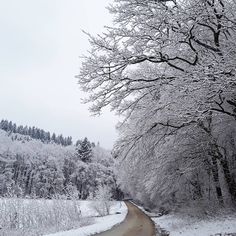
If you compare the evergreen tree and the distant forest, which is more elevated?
the evergreen tree

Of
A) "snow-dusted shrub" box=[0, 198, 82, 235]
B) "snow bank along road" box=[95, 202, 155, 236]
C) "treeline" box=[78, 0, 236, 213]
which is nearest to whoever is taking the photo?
"treeline" box=[78, 0, 236, 213]

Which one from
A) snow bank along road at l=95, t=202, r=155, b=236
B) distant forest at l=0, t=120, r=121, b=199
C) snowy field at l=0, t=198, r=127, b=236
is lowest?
snow bank along road at l=95, t=202, r=155, b=236

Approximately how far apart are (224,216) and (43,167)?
276ft

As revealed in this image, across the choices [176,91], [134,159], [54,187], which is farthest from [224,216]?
[54,187]

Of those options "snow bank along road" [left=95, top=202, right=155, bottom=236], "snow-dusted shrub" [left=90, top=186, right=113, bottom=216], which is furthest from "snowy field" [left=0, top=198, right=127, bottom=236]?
"snow-dusted shrub" [left=90, top=186, right=113, bottom=216]

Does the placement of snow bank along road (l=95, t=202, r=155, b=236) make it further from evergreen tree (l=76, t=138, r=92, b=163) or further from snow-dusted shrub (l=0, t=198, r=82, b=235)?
evergreen tree (l=76, t=138, r=92, b=163)

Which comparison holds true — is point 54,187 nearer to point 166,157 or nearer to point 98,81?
point 166,157

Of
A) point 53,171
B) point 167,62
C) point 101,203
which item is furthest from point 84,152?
point 167,62

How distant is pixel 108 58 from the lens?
8.70 meters

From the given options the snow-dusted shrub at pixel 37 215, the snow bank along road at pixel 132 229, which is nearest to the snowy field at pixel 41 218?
the snow-dusted shrub at pixel 37 215

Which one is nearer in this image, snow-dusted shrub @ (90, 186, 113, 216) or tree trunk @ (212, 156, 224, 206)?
tree trunk @ (212, 156, 224, 206)

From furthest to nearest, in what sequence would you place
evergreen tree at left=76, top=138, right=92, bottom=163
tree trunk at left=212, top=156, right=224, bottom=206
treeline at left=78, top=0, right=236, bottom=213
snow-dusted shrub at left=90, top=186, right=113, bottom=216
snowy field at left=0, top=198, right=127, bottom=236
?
1. evergreen tree at left=76, top=138, right=92, bottom=163
2. snow-dusted shrub at left=90, top=186, right=113, bottom=216
3. snowy field at left=0, top=198, right=127, bottom=236
4. tree trunk at left=212, top=156, right=224, bottom=206
5. treeline at left=78, top=0, right=236, bottom=213

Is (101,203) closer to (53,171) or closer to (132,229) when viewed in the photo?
(132,229)

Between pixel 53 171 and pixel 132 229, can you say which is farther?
pixel 53 171
